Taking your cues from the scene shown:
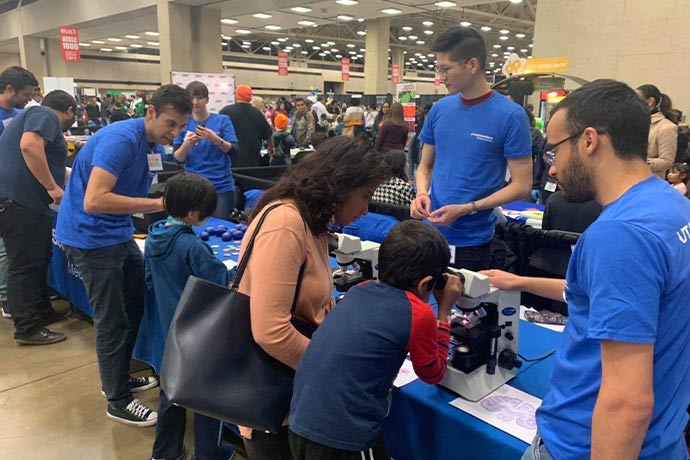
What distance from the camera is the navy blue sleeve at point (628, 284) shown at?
746mm

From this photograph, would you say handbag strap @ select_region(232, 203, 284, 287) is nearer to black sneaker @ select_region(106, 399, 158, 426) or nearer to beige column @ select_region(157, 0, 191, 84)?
black sneaker @ select_region(106, 399, 158, 426)

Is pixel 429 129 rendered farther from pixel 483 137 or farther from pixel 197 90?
pixel 197 90

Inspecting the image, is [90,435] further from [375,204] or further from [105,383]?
[375,204]

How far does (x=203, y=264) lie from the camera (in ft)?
6.63

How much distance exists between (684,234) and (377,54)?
1492cm

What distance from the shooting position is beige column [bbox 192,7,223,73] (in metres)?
8.83

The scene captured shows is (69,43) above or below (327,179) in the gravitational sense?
above

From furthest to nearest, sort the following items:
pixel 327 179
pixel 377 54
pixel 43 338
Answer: pixel 377 54
pixel 43 338
pixel 327 179

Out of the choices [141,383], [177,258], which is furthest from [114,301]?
[141,383]

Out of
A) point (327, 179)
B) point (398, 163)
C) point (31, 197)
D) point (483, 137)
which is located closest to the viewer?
point (327, 179)

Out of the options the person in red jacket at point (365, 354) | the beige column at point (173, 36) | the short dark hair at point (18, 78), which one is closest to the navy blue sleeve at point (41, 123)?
the short dark hair at point (18, 78)

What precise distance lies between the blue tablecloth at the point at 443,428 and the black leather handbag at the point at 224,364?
0.38m

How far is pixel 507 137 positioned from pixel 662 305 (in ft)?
4.66

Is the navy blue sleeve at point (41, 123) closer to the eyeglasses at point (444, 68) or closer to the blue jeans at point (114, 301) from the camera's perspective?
the blue jeans at point (114, 301)
